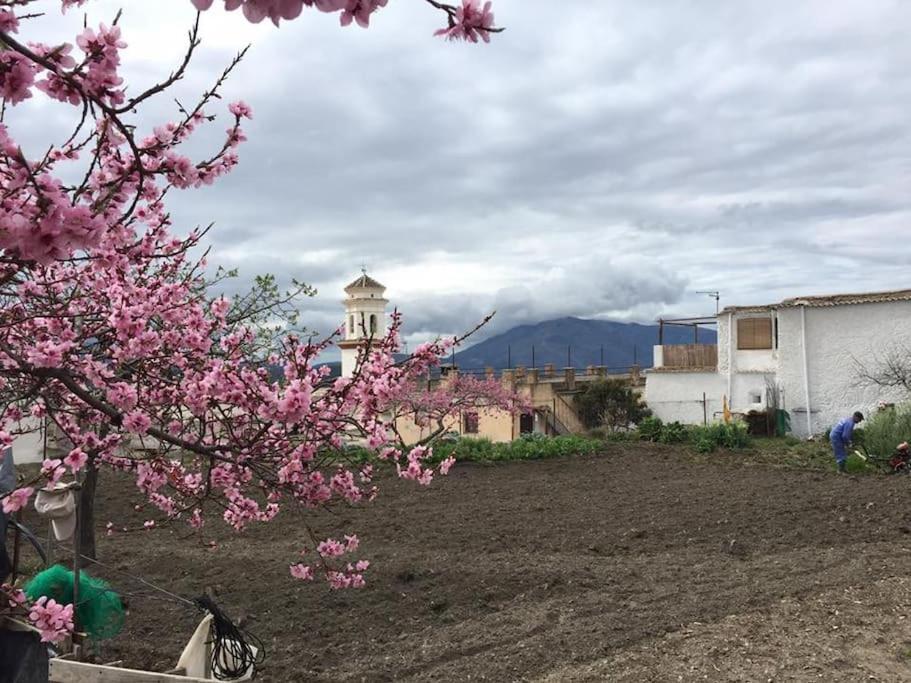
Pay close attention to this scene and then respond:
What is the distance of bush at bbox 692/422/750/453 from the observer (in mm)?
15477

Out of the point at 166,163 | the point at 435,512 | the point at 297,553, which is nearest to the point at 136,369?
the point at 166,163

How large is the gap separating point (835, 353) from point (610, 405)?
6567mm

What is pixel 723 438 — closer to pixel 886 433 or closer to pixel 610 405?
pixel 886 433

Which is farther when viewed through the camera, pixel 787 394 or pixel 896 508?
pixel 787 394

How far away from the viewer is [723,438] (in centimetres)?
1572

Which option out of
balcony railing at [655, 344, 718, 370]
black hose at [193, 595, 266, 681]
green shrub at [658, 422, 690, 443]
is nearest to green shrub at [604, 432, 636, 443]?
green shrub at [658, 422, 690, 443]

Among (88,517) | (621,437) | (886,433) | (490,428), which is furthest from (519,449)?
(490,428)

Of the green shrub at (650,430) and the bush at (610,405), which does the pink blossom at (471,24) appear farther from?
the bush at (610,405)

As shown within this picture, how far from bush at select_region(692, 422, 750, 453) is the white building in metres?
5.12

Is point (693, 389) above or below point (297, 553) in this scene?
above

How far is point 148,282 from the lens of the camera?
5.19m

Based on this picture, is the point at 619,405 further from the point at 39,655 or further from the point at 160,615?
the point at 39,655

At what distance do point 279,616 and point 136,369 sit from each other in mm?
3216

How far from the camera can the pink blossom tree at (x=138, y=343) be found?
6.55 ft
